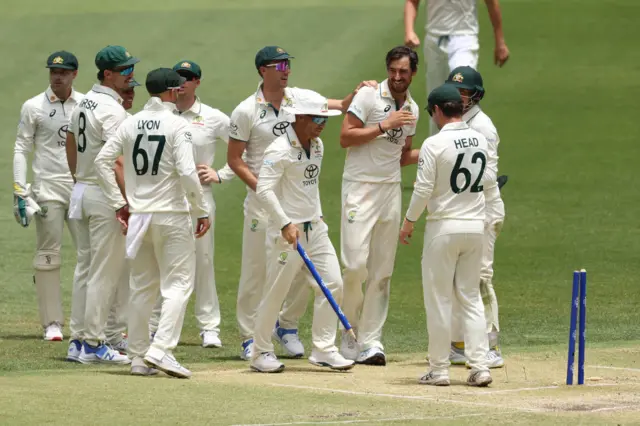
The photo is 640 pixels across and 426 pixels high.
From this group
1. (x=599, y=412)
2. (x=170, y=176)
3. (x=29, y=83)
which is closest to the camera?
(x=599, y=412)

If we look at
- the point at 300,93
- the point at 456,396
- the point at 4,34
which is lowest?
the point at 456,396

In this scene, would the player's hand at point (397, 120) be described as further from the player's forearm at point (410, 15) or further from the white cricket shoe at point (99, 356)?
the white cricket shoe at point (99, 356)

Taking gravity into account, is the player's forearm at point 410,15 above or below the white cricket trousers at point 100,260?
above

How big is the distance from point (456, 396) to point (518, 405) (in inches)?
22.4

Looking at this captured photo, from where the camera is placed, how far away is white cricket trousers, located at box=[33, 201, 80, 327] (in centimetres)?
1284

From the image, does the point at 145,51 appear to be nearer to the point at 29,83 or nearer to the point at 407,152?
the point at 29,83

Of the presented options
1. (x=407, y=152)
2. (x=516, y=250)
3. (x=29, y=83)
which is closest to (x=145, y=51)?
(x=29, y=83)

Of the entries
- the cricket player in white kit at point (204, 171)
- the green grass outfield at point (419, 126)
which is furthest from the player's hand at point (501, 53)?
the cricket player in white kit at point (204, 171)

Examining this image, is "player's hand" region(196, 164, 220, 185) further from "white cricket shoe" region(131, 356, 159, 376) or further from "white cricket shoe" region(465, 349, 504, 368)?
"white cricket shoe" region(465, 349, 504, 368)

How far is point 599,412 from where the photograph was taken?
9.16 m

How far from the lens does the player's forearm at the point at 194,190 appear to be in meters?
10.5

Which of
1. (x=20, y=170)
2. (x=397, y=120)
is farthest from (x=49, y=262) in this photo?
(x=397, y=120)

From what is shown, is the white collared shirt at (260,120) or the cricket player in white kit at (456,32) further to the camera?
the cricket player in white kit at (456,32)

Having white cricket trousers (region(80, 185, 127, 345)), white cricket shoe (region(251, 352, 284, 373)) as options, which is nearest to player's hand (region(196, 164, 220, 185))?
white cricket trousers (region(80, 185, 127, 345))
